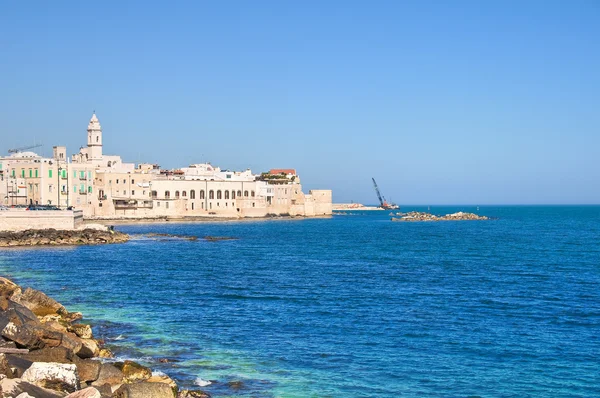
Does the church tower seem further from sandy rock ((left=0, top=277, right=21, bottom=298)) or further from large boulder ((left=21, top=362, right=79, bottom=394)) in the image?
large boulder ((left=21, top=362, right=79, bottom=394))

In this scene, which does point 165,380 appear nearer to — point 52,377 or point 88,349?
point 52,377

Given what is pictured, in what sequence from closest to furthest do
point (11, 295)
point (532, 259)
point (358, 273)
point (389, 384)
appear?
point (389, 384) → point (11, 295) → point (358, 273) → point (532, 259)

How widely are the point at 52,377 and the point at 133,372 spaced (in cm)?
304

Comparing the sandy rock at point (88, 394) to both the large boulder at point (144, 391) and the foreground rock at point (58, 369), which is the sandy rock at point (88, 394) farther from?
the large boulder at point (144, 391)

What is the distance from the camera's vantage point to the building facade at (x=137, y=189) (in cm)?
8212

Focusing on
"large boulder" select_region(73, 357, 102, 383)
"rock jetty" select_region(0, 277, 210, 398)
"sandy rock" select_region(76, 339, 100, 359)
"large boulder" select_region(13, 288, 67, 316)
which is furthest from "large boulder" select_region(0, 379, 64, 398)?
"large boulder" select_region(13, 288, 67, 316)

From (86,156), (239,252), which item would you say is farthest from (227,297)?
(86,156)

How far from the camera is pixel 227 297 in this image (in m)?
27.8

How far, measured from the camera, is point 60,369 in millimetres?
12148

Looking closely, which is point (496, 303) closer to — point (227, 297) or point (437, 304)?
point (437, 304)

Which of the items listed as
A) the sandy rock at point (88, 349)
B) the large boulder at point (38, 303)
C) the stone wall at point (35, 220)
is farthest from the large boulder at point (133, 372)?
the stone wall at point (35, 220)

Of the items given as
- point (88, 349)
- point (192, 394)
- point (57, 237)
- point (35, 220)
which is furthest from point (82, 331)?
point (35, 220)

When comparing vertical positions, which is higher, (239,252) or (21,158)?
(21,158)

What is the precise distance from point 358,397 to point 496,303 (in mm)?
13109
